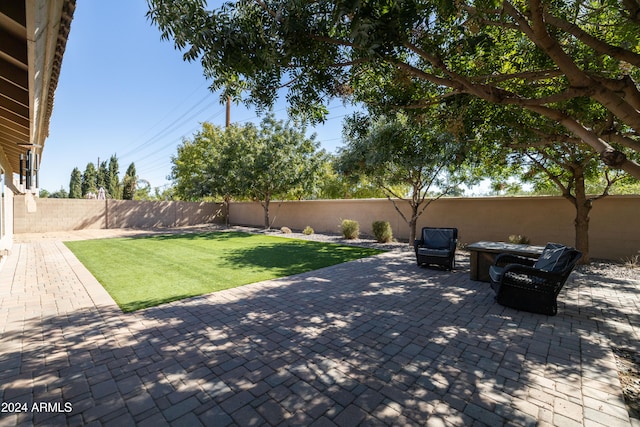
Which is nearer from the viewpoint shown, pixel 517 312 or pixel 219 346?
pixel 219 346

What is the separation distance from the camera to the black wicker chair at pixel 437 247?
715 cm

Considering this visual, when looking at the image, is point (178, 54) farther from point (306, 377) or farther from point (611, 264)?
point (611, 264)

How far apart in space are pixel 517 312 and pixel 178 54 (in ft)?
21.0

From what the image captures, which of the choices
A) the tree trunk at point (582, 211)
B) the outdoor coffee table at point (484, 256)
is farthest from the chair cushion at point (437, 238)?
the tree trunk at point (582, 211)

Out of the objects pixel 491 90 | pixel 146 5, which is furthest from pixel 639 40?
pixel 146 5

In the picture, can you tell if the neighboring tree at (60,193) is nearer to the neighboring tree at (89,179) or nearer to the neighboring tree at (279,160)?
the neighboring tree at (89,179)

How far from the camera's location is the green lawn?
5.53 metres

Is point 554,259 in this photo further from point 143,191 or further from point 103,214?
point 143,191

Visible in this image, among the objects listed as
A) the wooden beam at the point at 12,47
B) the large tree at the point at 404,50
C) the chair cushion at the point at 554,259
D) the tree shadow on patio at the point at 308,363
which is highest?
the large tree at the point at 404,50

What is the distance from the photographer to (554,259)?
15.2 ft

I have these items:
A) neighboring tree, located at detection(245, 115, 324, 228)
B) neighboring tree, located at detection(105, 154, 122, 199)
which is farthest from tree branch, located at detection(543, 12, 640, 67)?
neighboring tree, located at detection(105, 154, 122, 199)

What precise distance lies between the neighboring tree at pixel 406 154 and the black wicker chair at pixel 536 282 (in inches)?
130

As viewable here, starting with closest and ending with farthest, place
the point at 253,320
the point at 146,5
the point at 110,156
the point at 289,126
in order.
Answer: the point at 146,5 < the point at 253,320 < the point at 289,126 < the point at 110,156

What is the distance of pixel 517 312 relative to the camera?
4.46m
